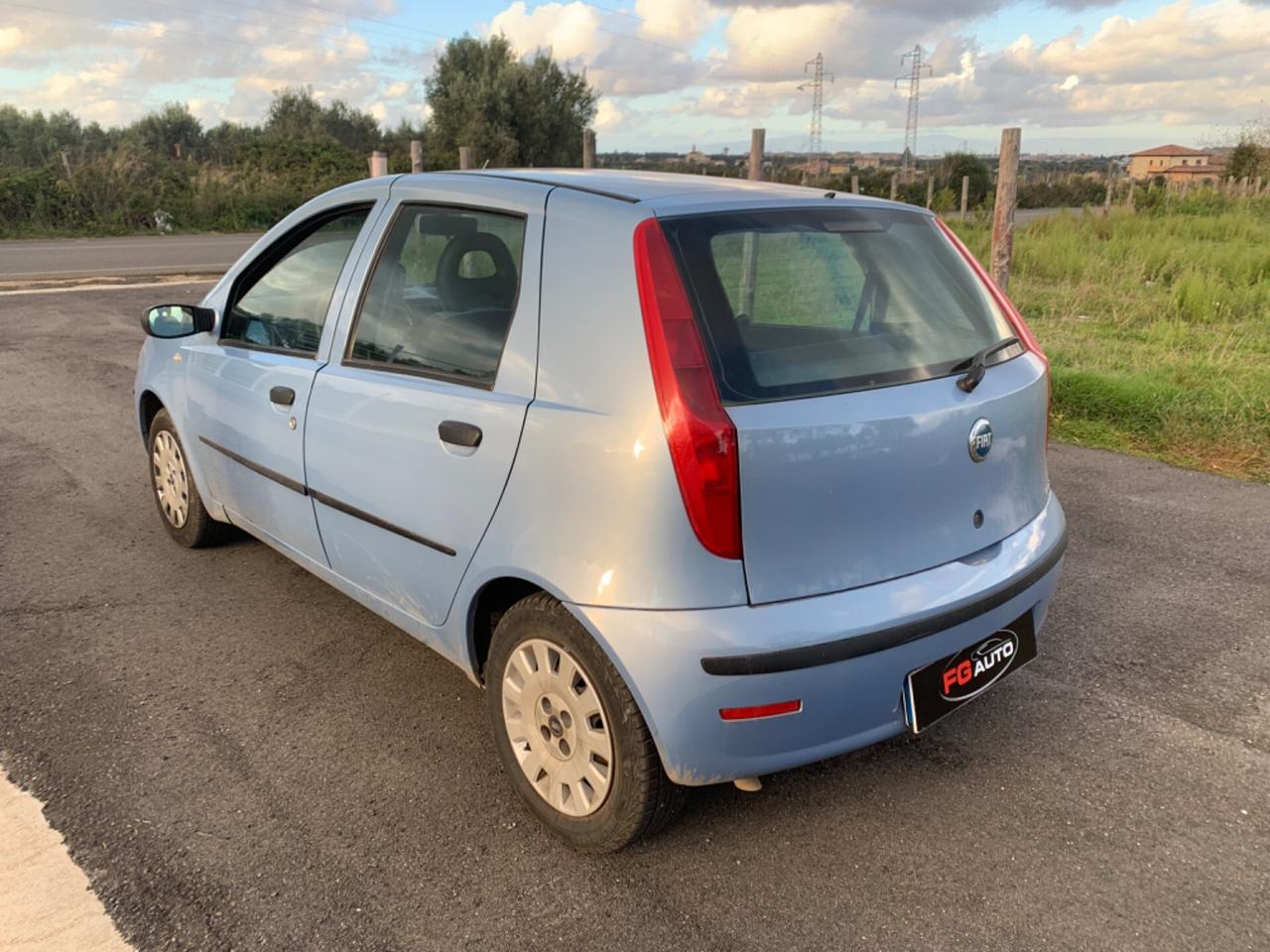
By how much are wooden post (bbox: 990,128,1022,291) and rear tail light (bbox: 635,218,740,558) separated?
6.29 m

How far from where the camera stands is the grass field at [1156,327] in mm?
6164

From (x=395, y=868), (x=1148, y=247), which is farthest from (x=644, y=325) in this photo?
(x=1148, y=247)

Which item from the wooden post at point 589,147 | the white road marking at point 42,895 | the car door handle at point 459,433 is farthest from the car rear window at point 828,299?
the wooden post at point 589,147

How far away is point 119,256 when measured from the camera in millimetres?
18469

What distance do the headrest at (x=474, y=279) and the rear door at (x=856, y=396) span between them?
0.52 meters

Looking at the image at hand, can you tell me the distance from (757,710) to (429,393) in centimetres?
125

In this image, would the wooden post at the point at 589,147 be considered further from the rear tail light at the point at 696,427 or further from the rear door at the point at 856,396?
the rear tail light at the point at 696,427

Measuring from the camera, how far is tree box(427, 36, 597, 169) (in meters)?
37.9

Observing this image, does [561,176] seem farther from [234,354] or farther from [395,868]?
[395,868]

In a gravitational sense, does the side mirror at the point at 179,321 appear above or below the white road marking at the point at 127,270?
above

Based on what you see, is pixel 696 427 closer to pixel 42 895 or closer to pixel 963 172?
pixel 42 895

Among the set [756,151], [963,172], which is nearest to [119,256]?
[756,151]

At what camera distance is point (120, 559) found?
14.5 ft

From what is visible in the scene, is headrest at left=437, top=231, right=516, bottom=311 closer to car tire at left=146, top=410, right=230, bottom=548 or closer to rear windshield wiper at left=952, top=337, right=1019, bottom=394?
rear windshield wiper at left=952, top=337, right=1019, bottom=394
